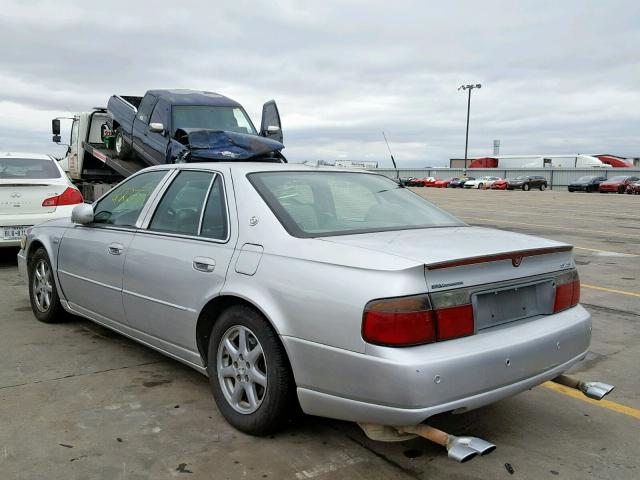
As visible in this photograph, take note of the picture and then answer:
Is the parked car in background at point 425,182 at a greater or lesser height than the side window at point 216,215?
lesser

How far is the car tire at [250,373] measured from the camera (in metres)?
3.01

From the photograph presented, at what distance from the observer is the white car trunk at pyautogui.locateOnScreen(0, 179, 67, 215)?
802cm

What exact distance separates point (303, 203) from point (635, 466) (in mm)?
2200

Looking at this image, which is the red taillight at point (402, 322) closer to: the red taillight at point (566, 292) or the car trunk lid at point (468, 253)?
the car trunk lid at point (468, 253)

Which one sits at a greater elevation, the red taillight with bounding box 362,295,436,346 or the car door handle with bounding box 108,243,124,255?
the car door handle with bounding box 108,243,124,255

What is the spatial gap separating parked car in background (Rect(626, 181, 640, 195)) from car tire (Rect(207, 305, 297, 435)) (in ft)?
146

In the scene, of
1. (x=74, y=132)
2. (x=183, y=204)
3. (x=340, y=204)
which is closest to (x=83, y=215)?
(x=183, y=204)

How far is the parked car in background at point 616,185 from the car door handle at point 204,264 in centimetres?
4514

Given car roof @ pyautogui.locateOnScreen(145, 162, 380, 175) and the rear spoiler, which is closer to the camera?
the rear spoiler

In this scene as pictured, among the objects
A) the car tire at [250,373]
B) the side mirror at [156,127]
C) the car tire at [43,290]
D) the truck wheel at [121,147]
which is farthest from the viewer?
the truck wheel at [121,147]

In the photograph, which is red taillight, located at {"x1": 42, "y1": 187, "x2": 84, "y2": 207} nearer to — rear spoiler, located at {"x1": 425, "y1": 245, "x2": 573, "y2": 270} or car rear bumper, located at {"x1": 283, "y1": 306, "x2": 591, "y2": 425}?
car rear bumper, located at {"x1": 283, "y1": 306, "x2": 591, "y2": 425}

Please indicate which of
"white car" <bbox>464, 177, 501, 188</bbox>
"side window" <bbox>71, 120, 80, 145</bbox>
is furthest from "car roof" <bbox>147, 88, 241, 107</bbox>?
"white car" <bbox>464, 177, 501, 188</bbox>

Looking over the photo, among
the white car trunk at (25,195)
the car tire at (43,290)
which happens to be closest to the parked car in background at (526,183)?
the white car trunk at (25,195)

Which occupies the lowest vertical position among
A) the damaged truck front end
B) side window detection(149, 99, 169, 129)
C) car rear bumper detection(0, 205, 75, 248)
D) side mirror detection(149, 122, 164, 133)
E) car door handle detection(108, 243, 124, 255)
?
car rear bumper detection(0, 205, 75, 248)
